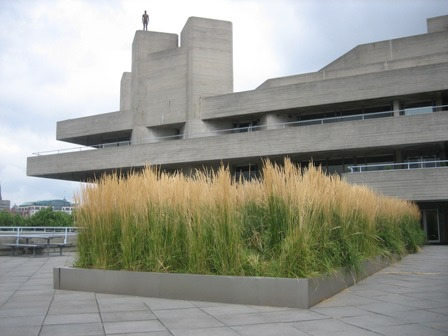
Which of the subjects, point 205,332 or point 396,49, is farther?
point 396,49

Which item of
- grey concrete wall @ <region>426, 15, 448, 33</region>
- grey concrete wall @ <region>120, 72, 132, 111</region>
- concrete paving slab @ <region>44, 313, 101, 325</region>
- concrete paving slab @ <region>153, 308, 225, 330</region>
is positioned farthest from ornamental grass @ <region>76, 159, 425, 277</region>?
grey concrete wall @ <region>120, 72, 132, 111</region>

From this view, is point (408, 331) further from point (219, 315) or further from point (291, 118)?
point (291, 118)

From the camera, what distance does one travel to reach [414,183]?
2392cm

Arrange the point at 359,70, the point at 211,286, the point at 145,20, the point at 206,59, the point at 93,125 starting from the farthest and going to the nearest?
the point at 145,20 → the point at 93,125 → the point at 206,59 → the point at 359,70 → the point at 211,286

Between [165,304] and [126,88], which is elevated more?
[126,88]

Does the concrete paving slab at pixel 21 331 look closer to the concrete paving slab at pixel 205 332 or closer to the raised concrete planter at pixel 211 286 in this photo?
the concrete paving slab at pixel 205 332

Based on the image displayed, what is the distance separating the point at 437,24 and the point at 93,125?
27817 millimetres

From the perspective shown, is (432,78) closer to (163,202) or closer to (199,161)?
(199,161)

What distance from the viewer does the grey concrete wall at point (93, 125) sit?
3719 cm

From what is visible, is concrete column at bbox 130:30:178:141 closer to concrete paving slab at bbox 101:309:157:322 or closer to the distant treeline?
the distant treeline

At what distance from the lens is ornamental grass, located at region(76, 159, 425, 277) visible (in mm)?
6141

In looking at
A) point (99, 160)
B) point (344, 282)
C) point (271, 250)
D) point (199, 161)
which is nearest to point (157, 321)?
point (271, 250)

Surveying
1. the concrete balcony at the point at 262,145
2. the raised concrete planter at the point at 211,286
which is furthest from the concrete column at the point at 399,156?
the raised concrete planter at the point at 211,286

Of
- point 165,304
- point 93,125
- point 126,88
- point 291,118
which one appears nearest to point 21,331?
point 165,304
